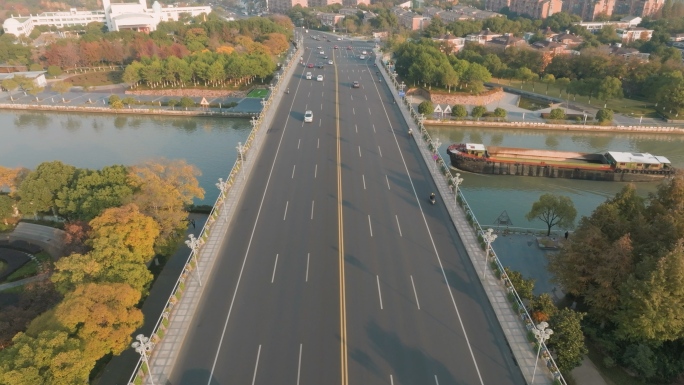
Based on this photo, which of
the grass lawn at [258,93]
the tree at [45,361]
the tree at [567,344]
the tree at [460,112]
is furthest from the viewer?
the grass lawn at [258,93]

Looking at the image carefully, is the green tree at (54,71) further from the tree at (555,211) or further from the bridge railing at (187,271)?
the tree at (555,211)

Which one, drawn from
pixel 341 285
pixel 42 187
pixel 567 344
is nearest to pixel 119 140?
pixel 42 187

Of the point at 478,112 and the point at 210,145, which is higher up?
the point at 478,112

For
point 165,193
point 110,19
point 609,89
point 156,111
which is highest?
point 110,19

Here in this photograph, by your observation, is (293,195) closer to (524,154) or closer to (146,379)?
(146,379)

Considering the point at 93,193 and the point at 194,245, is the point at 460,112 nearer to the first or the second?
the point at 194,245

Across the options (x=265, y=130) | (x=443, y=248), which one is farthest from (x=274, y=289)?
A: (x=265, y=130)

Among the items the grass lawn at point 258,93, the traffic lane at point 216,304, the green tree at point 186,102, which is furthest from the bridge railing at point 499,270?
the green tree at point 186,102

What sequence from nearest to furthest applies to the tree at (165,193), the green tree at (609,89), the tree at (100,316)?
the tree at (100,316) → the tree at (165,193) → the green tree at (609,89)
